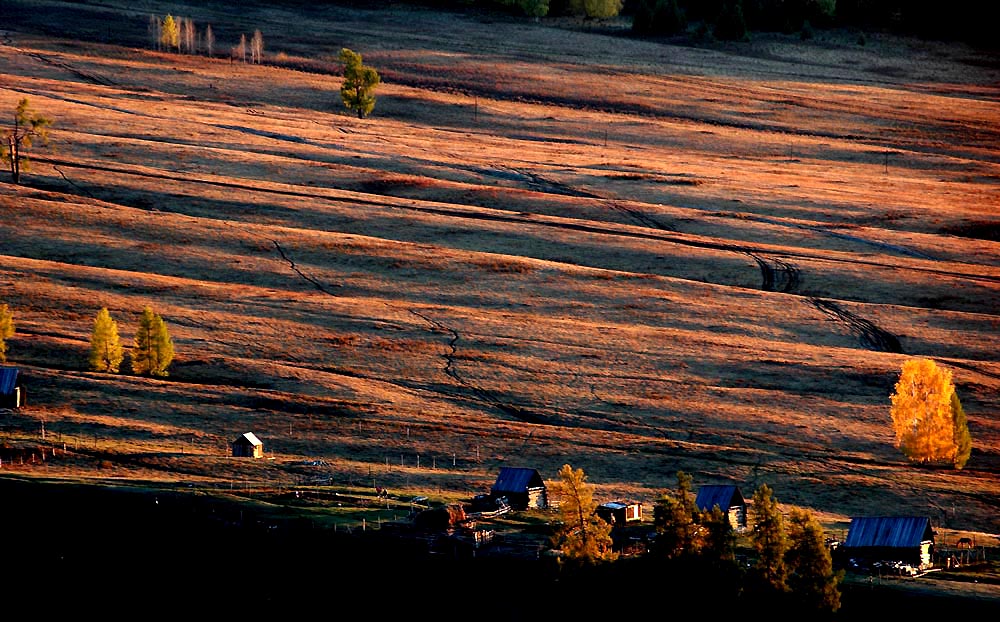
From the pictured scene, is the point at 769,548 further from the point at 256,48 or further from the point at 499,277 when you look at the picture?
the point at 256,48

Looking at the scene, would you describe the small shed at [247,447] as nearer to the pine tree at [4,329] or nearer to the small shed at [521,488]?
the small shed at [521,488]

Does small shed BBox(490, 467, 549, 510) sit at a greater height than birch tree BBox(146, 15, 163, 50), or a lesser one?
lesser

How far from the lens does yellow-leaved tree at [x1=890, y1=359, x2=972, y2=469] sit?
7262 cm

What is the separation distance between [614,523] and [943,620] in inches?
557

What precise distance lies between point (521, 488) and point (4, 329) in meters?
33.0

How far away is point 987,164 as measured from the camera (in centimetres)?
15000

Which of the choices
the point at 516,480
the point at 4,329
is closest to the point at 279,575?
the point at 516,480

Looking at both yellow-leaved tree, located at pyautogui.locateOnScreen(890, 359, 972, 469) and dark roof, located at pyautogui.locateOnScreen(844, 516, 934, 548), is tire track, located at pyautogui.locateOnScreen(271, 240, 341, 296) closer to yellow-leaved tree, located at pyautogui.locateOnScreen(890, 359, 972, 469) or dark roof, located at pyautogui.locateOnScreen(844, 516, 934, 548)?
yellow-leaved tree, located at pyautogui.locateOnScreen(890, 359, 972, 469)

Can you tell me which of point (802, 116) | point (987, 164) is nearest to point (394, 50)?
point (802, 116)

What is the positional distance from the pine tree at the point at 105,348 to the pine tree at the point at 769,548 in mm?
39564

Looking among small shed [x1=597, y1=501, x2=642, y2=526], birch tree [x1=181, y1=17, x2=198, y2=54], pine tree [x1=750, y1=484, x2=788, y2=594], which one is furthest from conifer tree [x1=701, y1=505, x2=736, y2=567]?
birch tree [x1=181, y1=17, x2=198, y2=54]

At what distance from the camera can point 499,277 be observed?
332 ft

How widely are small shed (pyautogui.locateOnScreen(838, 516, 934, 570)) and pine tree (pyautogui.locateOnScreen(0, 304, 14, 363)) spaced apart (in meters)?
44.9

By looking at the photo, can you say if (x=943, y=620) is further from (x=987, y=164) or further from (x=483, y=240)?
(x=987, y=164)
